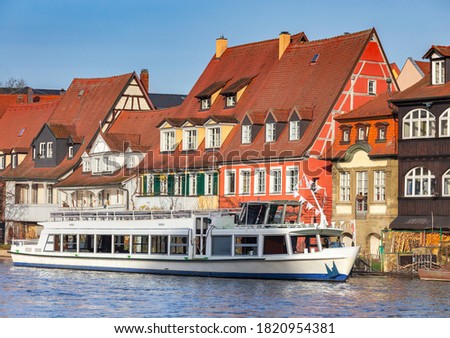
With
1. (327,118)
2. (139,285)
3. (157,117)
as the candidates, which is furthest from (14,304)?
(157,117)

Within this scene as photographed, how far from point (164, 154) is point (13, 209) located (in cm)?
1701

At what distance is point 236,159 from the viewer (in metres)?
79.0

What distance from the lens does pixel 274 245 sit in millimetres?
64312

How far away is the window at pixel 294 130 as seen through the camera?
76.1 metres

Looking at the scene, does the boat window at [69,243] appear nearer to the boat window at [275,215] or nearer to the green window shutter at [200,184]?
the green window shutter at [200,184]

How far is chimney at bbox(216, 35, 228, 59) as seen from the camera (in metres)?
90.9

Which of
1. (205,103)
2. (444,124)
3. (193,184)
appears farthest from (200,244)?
(205,103)

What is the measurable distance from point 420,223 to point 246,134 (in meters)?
15.8

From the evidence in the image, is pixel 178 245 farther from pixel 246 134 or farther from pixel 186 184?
pixel 186 184

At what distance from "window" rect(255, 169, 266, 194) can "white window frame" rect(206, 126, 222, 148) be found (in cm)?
510

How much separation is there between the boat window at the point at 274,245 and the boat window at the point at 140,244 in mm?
8382

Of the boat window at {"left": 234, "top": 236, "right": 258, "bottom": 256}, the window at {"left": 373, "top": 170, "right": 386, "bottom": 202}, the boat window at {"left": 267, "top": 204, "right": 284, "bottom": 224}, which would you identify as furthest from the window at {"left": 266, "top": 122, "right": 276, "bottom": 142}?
the boat window at {"left": 234, "top": 236, "right": 258, "bottom": 256}

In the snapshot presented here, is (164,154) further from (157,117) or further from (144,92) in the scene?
(144,92)

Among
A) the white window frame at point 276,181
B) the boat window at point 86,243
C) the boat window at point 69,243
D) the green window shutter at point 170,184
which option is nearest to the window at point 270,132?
the white window frame at point 276,181
